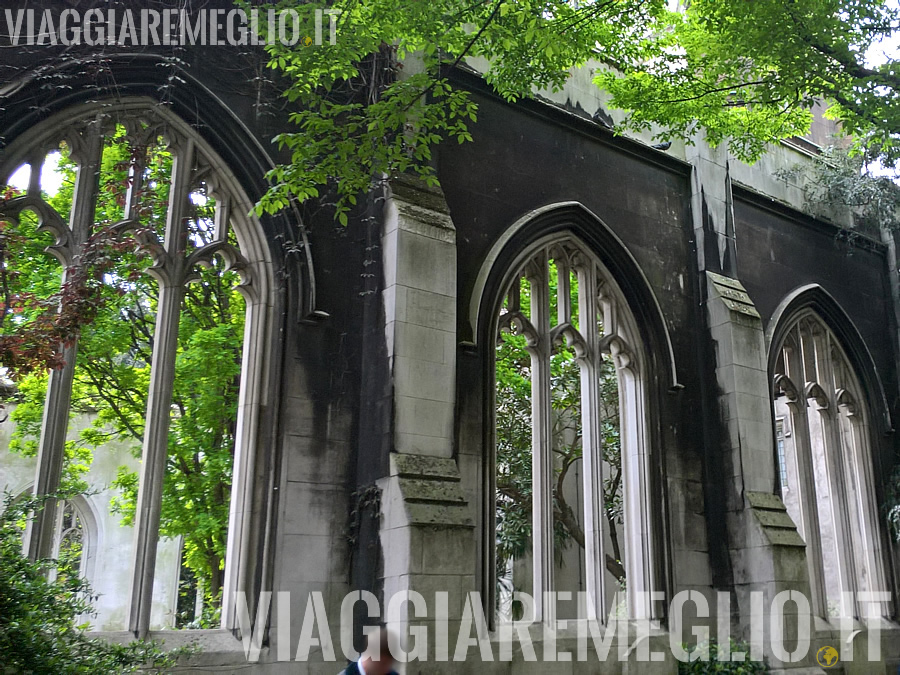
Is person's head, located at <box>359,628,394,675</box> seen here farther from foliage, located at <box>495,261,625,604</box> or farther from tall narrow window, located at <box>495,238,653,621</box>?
foliage, located at <box>495,261,625,604</box>

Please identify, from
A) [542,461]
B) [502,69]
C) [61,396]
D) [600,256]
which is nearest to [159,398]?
[61,396]

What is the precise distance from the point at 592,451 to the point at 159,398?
4.30 metres

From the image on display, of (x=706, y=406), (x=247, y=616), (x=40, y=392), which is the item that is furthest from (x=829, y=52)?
(x=40, y=392)

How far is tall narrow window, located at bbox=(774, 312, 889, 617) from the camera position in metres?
10.9

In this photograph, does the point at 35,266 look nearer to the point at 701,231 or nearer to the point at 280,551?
the point at 280,551

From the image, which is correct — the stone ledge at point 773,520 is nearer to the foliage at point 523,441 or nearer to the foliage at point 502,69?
the foliage at point 502,69

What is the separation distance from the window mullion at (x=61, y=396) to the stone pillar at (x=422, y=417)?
2359 millimetres

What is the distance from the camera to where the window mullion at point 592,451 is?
27.6 ft

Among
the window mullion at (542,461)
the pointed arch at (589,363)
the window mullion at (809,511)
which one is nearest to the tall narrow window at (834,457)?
the window mullion at (809,511)

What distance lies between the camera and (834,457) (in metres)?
11.6

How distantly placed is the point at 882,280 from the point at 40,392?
11856 mm

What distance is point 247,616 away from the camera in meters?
6.64

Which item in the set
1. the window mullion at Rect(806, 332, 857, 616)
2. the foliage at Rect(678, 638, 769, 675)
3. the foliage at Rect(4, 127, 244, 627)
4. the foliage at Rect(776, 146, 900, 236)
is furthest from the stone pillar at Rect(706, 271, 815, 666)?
the foliage at Rect(4, 127, 244, 627)

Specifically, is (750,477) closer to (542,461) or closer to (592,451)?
(592,451)
